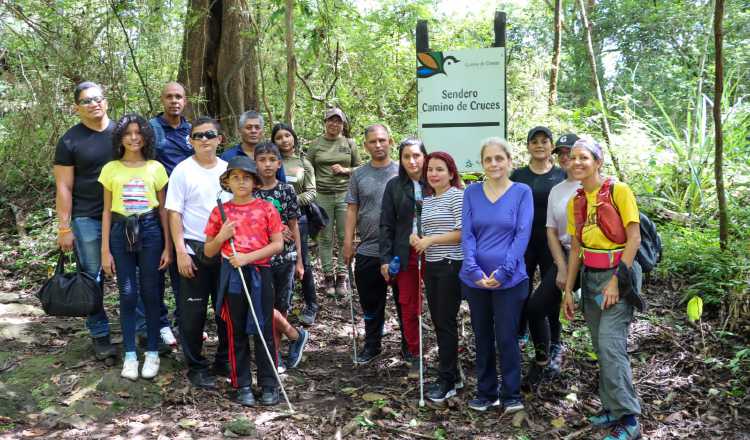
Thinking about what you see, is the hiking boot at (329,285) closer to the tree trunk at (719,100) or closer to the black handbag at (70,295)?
the black handbag at (70,295)

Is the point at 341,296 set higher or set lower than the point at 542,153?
lower

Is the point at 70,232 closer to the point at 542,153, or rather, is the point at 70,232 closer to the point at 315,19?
the point at 542,153

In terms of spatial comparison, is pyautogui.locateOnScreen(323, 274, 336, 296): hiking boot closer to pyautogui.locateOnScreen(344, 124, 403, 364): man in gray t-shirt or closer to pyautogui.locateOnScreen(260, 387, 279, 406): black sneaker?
pyautogui.locateOnScreen(344, 124, 403, 364): man in gray t-shirt

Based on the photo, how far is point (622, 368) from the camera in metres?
3.54

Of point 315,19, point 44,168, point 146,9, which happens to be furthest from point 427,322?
point 44,168

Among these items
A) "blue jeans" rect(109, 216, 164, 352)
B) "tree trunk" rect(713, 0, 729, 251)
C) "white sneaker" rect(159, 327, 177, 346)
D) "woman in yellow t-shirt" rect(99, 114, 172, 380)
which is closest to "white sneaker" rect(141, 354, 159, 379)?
"woman in yellow t-shirt" rect(99, 114, 172, 380)

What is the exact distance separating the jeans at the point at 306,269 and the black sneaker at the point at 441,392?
5.82 ft

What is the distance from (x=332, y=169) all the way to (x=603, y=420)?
134 inches

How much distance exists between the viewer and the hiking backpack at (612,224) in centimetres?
350

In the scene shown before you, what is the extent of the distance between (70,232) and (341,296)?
2.93 m

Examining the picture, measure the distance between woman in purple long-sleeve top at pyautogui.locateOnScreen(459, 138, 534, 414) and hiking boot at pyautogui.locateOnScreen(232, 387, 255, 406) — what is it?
1.48 m

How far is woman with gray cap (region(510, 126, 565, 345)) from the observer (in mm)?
4285

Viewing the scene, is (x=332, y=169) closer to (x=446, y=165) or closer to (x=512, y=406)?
Answer: (x=446, y=165)

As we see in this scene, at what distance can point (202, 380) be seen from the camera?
4.38 meters
